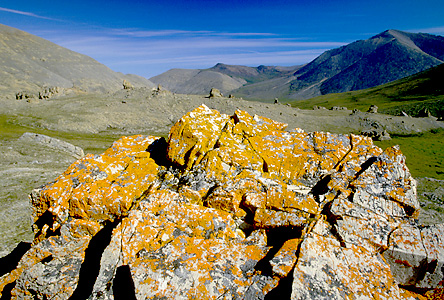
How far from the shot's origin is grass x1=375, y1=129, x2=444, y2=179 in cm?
3453

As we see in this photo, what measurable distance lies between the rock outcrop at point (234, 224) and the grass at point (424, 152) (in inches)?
1328

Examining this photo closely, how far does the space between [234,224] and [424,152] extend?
56801mm

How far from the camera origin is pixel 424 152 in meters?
46.4

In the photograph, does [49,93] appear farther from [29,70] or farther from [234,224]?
[29,70]

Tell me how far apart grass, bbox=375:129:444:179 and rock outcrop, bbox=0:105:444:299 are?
33.7 m

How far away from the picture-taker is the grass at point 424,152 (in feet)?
113

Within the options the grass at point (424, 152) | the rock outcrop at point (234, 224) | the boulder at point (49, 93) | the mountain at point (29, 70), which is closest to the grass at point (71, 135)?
the boulder at point (49, 93)

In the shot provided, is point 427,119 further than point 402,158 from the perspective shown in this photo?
Yes

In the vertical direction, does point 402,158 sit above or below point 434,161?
above

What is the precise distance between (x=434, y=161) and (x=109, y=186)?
172 ft

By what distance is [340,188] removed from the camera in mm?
7379

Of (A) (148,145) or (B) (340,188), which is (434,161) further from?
(A) (148,145)

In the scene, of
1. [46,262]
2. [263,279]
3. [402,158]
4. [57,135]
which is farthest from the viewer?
[57,135]

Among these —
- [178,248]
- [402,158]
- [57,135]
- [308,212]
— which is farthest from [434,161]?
[57,135]
